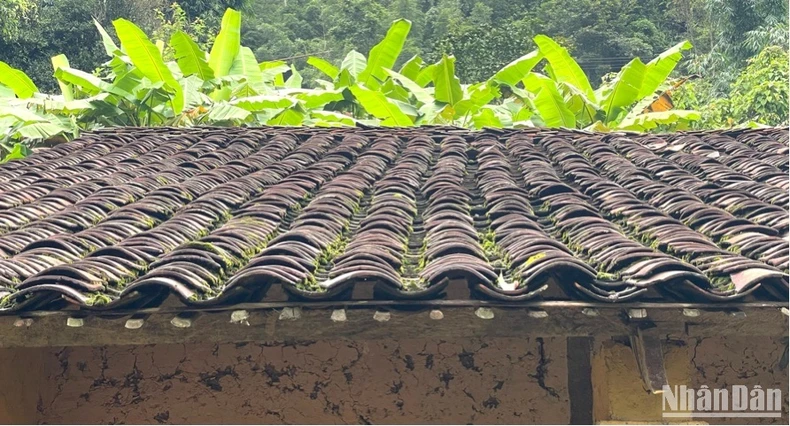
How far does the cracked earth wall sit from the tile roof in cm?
65

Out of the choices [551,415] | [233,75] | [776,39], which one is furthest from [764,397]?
[776,39]

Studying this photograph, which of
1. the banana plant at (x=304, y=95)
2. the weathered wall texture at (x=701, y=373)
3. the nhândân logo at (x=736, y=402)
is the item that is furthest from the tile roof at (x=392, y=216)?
the banana plant at (x=304, y=95)

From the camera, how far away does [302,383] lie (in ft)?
→ 13.0

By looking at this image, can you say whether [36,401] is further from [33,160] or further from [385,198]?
[33,160]

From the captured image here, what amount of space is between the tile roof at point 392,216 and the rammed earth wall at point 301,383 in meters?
0.65

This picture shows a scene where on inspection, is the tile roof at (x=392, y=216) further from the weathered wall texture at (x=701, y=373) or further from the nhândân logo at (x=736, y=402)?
the nhândân logo at (x=736, y=402)

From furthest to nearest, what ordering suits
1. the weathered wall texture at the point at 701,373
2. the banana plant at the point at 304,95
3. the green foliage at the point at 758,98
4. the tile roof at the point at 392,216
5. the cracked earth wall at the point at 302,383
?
the green foliage at the point at 758,98 < the banana plant at the point at 304,95 < the cracked earth wall at the point at 302,383 < the weathered wall texture at the point at 701,373 < the tile roof at the point at 392,216

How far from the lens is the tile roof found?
2.73 meters

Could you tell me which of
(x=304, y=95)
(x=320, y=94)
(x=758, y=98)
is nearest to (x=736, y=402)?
(x=320, y=94)

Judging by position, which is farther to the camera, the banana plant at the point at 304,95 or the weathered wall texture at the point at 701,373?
the banana plant at the point at 304,95

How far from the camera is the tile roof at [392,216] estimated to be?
273 cm

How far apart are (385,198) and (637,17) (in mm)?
28590

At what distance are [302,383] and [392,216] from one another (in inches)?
38.4

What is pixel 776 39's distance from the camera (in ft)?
64.1
